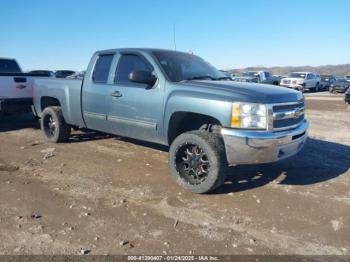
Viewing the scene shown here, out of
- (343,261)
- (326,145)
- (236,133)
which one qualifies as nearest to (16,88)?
(236,133)

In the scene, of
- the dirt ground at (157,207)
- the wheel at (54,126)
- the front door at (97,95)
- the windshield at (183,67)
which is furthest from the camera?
the wheel at (54,126)

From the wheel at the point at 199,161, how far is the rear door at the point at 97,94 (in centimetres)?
174

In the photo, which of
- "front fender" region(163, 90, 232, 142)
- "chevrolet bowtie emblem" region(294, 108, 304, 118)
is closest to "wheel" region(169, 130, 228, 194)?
"front fender" region(163, 90, 232, 142)

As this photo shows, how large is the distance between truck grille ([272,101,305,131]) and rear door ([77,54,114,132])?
9.27 ft

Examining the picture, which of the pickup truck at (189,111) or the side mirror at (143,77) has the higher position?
the side mirror at (143,77)

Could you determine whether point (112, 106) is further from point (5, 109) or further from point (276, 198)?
point (5, 109)

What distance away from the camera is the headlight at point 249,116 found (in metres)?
4.28

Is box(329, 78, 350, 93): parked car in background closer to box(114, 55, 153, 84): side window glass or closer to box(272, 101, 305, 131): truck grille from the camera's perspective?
box(272, 101, 305, 131): truck grille

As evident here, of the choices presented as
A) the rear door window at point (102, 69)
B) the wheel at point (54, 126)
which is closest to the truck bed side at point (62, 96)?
the wheel at point (54, 126)

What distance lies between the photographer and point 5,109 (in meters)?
8.43

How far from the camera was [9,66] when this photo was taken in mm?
10883

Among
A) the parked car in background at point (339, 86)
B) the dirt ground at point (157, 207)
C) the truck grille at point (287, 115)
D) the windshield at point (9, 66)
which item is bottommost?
the parked car in background at point (339, 86)

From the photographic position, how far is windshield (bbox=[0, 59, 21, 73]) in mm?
10695

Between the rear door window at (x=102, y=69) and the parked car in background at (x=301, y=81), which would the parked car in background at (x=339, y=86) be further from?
the rear door window at (x=102, y=69)
